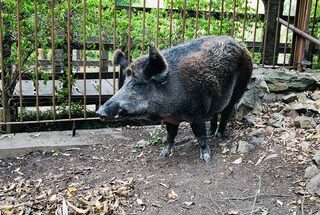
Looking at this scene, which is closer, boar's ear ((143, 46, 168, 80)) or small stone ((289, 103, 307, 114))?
boar's ear ((143, 46, 168, 80))

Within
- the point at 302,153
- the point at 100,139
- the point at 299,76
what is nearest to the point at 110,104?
the point at 100,139

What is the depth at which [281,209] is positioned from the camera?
3.95 m

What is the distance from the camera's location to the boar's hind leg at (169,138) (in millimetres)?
4867

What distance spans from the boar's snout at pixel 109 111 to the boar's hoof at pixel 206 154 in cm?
109

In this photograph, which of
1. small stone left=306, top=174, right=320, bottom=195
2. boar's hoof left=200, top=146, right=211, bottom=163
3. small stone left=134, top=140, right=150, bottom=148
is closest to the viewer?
small stone left=306, top=174, right=320, bottom=195

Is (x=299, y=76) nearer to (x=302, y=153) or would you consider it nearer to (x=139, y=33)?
(x=302, y=153)

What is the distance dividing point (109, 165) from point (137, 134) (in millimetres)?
929

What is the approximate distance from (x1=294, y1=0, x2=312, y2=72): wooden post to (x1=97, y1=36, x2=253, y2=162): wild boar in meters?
1.79

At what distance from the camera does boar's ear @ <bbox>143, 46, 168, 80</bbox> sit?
165 inches

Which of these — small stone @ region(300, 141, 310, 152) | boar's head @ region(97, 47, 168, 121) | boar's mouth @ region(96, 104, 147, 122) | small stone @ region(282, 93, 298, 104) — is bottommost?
small stone @ region(300, 141, 310, 152)

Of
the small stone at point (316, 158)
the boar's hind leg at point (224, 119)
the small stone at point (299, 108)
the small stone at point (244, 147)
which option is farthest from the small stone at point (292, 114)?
the small stone at point (316, 158)

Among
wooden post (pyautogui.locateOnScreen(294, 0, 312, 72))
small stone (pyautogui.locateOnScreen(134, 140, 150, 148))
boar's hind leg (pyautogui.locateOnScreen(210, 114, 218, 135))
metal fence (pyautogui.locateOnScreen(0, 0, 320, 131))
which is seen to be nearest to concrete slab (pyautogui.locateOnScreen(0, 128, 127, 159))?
metal fence (pyautogui.locateOnScreen(0, 0, 320, 131))

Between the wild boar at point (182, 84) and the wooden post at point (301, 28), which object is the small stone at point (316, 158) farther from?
the wooden post at point (301, 28)

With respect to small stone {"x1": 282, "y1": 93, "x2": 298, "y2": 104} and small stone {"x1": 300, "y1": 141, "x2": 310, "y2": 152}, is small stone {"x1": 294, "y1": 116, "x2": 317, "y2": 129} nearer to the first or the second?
small stone {"x1": 300, "y1": 141, "x2": 310, "y2": 152}
